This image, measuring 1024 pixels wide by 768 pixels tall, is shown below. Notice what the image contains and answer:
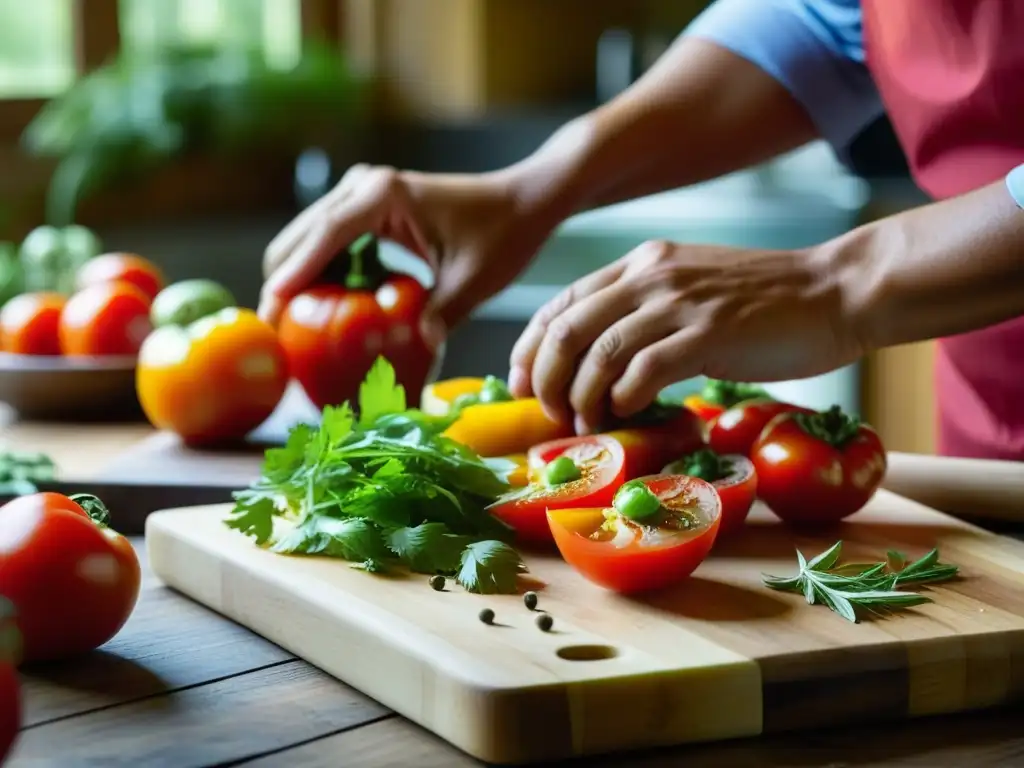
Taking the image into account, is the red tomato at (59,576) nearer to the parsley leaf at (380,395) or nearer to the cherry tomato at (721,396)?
the parsley leaf at (380,395)

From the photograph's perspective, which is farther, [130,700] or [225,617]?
[225,617]

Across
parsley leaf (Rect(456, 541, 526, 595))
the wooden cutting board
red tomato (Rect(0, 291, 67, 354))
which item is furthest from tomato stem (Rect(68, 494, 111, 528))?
red tomato (Rect(0, 291, 67, 354))

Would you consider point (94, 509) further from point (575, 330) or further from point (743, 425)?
point (743, 425)

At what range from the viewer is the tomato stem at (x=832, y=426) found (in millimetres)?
1188

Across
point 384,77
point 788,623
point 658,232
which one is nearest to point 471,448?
point 788,623

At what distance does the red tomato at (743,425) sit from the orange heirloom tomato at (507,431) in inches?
5.4

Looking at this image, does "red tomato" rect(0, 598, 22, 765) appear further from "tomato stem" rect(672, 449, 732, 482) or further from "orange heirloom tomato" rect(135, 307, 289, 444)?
"orange heirloom tomato" rect(135, 307, 289, 444)

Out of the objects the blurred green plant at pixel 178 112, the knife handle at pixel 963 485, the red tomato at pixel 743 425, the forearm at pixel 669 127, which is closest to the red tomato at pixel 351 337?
the forearm at pixel 669 127

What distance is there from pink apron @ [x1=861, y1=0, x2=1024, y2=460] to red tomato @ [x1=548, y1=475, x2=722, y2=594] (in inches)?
22.6

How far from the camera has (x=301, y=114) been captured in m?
3.67

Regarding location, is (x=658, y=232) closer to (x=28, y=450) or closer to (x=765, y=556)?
(x=28, y=450)

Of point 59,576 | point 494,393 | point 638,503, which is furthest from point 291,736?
point 494,393

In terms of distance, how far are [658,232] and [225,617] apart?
2.23 m

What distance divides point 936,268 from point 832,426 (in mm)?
163
